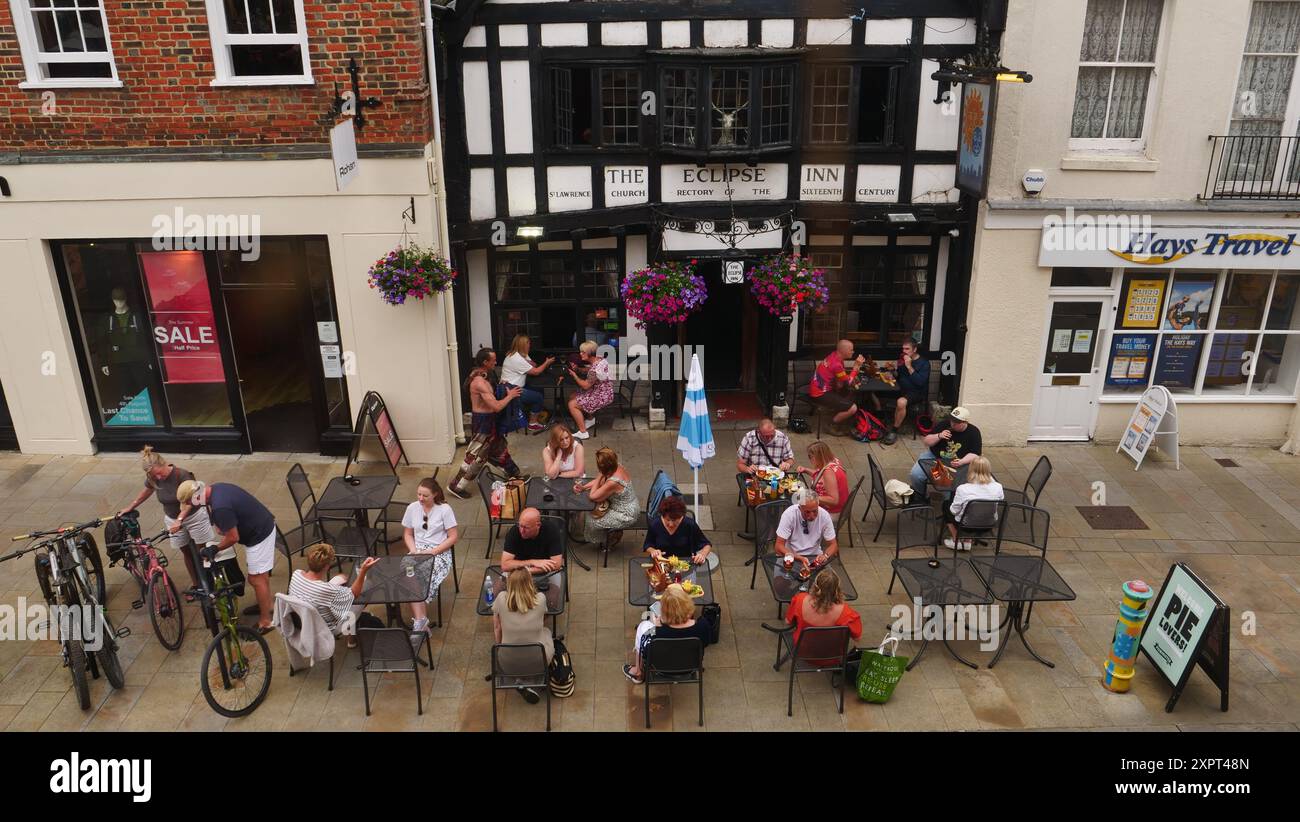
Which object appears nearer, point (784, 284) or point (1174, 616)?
point (1174, 616)

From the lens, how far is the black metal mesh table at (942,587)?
8953mm

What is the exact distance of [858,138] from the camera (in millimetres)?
13211

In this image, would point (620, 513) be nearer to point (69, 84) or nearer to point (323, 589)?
point (323, 589)

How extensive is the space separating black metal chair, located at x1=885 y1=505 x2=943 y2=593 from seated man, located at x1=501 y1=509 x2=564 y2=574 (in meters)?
3.72

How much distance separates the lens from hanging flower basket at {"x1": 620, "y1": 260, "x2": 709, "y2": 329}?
12.7 metres

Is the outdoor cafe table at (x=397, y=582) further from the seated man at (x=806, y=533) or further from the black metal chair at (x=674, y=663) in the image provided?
the seated man at (x=806, y=533)

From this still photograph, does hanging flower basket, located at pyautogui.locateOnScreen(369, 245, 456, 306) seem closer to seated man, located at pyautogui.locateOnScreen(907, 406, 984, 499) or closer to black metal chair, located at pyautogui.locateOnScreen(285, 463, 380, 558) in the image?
black metal chair, located at pyautogui.locateOnScreen(285, 463, 380, 558)

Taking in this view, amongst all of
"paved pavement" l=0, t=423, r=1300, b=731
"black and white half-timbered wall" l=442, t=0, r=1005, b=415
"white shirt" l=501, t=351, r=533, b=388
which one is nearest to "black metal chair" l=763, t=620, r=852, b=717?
"paved pavement" l=0, t=423, r=1300, b=731

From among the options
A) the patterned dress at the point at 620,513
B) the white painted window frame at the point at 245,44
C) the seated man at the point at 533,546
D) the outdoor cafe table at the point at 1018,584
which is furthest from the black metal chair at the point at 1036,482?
the white painted window frame at the point at 245,44

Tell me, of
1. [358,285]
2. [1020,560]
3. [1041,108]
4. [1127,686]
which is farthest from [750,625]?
[1041,108]

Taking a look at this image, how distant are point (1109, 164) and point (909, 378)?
3.76 metres

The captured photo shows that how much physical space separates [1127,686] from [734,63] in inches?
338

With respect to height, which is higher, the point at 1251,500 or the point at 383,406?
the point at 383,406

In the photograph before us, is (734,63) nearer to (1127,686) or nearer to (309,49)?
(309,49)
